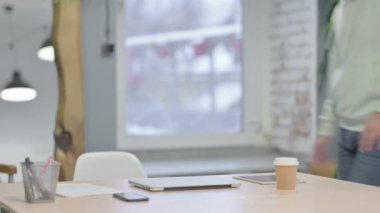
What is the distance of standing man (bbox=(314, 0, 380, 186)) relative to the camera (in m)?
2.42

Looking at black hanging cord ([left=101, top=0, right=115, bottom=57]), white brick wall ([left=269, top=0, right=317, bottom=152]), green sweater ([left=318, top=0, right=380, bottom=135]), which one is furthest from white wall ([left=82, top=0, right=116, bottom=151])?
green sweater ([left=318, top=0, right=380, bottom=135])

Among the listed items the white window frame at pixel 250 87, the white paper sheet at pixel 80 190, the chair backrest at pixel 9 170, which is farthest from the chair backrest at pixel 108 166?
the white window frame at pixel 250 87

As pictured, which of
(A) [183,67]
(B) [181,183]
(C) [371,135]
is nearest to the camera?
(B) [181,183]

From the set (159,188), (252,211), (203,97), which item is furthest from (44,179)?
(203,97)

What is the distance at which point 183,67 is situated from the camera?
395 cm

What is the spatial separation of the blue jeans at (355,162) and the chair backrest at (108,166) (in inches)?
31.8

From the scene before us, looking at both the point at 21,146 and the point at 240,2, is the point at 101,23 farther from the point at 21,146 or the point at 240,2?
the point at 240,2

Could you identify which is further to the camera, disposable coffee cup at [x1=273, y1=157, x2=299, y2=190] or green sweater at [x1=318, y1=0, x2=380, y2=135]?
green sweater at [x1=318, y1=0, x2=380, y2=135]

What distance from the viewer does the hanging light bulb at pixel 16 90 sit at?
3332mm

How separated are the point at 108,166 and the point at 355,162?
39.1 inches

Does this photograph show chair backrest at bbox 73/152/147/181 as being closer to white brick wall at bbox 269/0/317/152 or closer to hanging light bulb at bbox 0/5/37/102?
hanging light bulb at bbox 0/5/37/102

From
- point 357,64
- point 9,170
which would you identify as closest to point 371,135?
point 357,64

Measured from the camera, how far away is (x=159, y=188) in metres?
2.07

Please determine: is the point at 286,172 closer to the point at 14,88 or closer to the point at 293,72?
the point at 14,88
